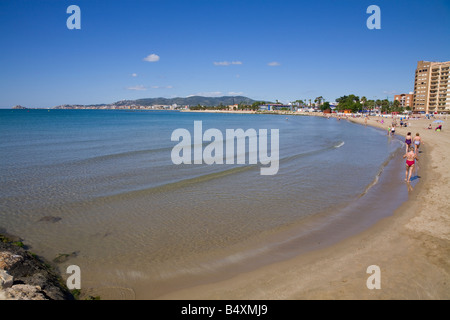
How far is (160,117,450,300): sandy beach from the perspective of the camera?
5105 mm

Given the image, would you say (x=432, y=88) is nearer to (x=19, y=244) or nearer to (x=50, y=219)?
(x=50, y=219)

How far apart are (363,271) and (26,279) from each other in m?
6.54

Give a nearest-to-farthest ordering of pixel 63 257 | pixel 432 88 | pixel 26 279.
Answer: pixel 26 279
pixel 63 257
pixel 432 88

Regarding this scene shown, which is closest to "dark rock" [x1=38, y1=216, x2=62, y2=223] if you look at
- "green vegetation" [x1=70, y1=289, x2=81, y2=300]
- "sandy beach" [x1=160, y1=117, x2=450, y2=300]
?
"green vegetation" [x1=70, y1=289, x2=81, y2=300]

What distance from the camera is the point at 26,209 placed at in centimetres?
984

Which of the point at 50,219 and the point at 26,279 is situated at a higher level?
the point at 26,279

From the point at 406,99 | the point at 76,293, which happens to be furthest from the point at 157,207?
the point at 406,99

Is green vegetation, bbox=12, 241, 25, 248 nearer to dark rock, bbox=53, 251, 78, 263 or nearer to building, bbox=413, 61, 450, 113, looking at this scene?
dark rock, bbox=53, 251, 78, 263

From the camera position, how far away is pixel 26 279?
5.08 m

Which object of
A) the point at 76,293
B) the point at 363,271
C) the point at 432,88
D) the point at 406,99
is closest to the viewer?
the point at 76,293

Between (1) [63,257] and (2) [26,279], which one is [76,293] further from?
(1) [63,257]

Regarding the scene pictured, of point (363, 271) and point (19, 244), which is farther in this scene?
point (19, 244)

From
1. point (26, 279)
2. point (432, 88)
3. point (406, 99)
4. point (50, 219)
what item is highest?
point (432, 88)
